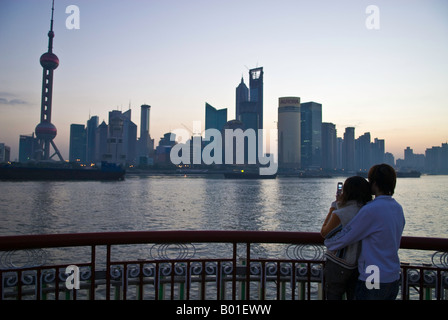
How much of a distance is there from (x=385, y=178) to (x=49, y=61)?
210m

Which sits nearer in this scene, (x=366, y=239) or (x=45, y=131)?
(x=366, y=239)

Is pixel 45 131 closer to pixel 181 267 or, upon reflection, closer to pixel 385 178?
pixel 181 267

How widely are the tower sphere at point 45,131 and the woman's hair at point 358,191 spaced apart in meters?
196

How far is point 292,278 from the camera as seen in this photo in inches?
146

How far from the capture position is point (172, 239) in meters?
3.36

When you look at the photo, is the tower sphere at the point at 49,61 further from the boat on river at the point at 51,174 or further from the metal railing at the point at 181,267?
the metal railing at the point at 181,267

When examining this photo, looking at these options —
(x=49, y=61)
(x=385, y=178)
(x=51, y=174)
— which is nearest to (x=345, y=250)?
(x=385, y=178)

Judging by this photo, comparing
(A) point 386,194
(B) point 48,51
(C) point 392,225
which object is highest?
(B) point 48,51

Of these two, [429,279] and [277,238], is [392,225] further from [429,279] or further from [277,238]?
[429,279]

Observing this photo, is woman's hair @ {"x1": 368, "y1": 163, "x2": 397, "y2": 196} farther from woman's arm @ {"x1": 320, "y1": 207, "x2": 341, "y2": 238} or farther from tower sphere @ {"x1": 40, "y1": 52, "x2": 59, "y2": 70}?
tower sphere @ {"x1": 40, "y1": 52, "x2": 59, "y2": 70}

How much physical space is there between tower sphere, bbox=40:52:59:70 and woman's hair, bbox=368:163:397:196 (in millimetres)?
209100

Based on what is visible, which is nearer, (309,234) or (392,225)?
(392,225)
